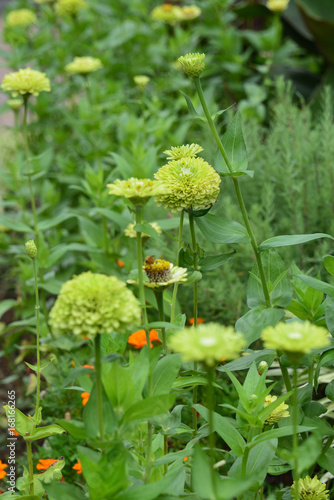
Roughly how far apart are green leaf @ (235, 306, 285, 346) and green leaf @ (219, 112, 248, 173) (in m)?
0.25

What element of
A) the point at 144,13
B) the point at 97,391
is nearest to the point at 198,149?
the point at 97,391

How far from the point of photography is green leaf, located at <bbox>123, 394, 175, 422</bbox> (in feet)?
2.51

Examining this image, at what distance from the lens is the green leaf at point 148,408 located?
2.51 feet

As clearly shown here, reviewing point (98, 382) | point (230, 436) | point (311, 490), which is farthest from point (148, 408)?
point (311, 490)

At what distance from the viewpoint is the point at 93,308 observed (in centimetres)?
72

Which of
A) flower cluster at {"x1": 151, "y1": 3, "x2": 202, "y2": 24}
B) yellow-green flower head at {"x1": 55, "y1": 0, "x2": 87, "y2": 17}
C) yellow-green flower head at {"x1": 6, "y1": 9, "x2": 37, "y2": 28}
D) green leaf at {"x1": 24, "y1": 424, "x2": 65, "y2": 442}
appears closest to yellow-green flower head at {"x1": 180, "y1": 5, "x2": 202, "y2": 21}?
flower cluster at {"x1": 151, "y1": 3, "x2": 202, "y2": 24}

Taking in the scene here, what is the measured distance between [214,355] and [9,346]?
1.67 meters

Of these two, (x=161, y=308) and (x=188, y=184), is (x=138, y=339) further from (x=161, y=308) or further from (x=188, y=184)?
(x=188, y=184)

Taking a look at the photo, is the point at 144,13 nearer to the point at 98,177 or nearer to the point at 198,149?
the point at 98,177

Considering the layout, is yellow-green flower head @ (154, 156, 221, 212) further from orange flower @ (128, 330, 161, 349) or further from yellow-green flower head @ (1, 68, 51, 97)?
yellow-green flower head @ (1, 68, 51, 97)

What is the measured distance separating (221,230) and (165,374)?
278 millimetres

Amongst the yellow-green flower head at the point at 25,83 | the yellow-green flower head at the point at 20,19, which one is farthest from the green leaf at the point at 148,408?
the yellow-green flower head at the point at 20,19

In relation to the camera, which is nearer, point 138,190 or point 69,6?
point 138,190

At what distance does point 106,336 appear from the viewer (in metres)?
1.02
